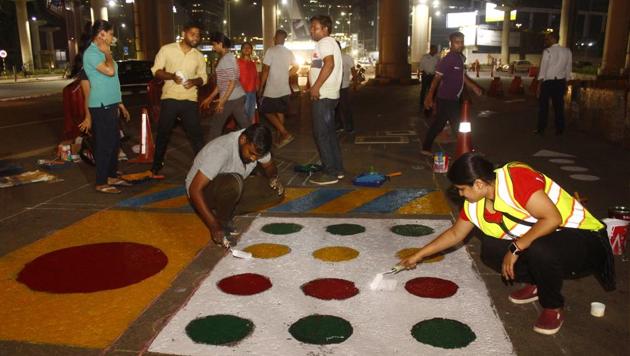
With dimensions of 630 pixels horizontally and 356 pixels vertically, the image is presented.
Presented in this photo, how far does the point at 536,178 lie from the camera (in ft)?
10.0

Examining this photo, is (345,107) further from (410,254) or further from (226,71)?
(410,254)

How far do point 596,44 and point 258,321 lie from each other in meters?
106

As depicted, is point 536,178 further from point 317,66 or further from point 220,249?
point 317,66

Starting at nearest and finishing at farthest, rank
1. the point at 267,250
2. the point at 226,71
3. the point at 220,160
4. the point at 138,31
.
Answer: the point at 220,160 → the point at 267,250 → the point at 226,71 → the point at 138,31

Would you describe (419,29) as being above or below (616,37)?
above

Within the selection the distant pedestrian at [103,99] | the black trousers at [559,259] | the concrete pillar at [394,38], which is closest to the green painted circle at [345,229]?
the black trousers at [559,259]

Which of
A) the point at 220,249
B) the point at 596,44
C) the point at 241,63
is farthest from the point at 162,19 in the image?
the point at 596,44

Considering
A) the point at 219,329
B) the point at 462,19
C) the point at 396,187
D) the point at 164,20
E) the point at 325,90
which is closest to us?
the point at 219,329

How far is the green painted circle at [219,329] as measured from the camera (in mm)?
3150

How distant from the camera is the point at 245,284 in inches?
155

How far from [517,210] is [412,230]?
80.1 inches

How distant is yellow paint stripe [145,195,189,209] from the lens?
20.0ft

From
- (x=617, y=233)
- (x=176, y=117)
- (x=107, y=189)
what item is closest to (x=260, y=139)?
(x=617, y=233)

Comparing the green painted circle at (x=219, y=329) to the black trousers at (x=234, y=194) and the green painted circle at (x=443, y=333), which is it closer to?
the green painted circle at (x=443, y=333)
